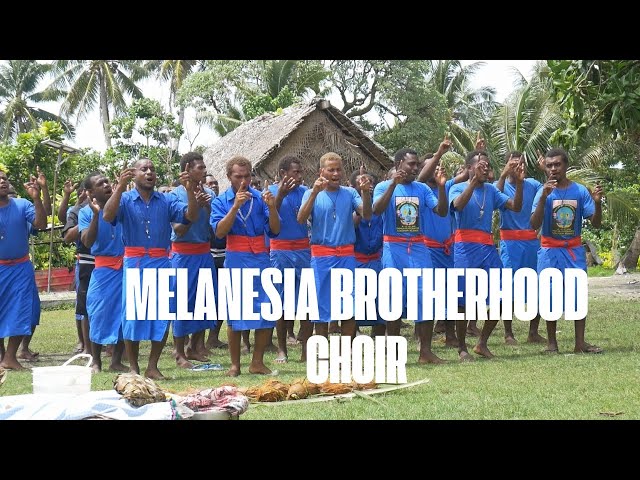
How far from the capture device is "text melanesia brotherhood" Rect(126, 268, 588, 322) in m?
9.64

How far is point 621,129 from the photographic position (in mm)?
12734

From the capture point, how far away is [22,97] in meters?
47.0

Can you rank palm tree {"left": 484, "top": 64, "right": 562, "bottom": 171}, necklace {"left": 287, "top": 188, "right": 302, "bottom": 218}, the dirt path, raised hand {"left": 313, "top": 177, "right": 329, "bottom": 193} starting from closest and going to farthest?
raised hand {"left": 313, "top": 177, "right": 329, "bottom": 193} → necklace {"left": 287, "top": 188, "right": 302, "bottom": 218} → the dirt path → palm tree {"left": 484, "top": 64, "right": 562, "bottom": 171}

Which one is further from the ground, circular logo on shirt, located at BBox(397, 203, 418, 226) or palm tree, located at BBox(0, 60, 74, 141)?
palm tree, located at BBox(0, 60, 74, 141)

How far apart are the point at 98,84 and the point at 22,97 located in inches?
231

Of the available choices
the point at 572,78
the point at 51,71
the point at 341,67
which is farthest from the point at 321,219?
the point at 51,71

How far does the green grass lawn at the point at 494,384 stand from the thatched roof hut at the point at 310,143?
6.99 m

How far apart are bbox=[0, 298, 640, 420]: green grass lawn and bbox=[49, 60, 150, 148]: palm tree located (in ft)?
100.0

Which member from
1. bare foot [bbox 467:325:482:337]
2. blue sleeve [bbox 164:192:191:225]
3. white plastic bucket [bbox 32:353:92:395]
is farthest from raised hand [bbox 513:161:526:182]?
white plastic bucket [bbox 32:353:92:395]

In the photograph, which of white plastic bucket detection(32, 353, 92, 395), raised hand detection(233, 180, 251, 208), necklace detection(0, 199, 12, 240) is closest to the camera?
white plastic bucket detection(32, 353, 92, 395)

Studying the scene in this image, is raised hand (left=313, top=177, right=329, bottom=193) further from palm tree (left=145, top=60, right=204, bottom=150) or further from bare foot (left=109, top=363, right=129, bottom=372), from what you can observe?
palm tree (left=145, top=60, right=204, bottom=150)

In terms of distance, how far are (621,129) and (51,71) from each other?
36018 mm

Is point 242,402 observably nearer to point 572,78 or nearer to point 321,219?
point 321,219

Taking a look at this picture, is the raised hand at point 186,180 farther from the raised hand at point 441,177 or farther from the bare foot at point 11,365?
the bare foot at point 11,365
